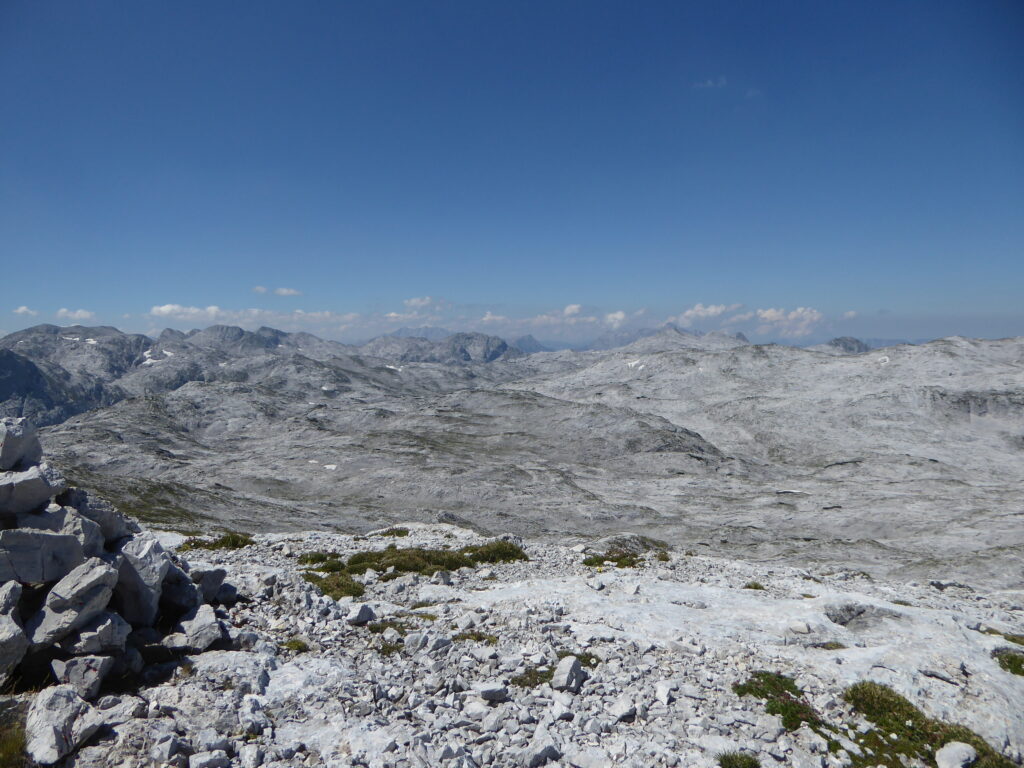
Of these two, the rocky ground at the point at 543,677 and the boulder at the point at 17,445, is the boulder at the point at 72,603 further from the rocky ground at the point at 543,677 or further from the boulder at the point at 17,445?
the boulder at the point at 17,445

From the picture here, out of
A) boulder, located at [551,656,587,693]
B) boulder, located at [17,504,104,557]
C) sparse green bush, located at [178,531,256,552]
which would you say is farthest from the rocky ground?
sparse green bush, located at [178,531,256,552]

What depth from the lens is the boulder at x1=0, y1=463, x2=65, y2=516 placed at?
1603cm

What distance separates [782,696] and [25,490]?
79.8 ft

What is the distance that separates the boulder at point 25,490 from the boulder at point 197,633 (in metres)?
5.89

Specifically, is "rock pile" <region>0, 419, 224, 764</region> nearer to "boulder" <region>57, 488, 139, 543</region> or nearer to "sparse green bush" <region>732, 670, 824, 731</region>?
"boulder" <region>57, 488, 139, 543</region>

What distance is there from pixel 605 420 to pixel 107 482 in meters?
147

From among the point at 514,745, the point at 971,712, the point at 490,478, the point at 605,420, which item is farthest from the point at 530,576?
the point at 605,420

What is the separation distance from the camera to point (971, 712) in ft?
53.2

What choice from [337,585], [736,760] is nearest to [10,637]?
[337,585]

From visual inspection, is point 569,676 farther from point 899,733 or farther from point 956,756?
point 956,756

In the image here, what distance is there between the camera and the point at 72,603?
1424 centimetres

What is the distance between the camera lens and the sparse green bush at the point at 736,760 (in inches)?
507

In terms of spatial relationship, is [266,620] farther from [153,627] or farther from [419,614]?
[419,614]

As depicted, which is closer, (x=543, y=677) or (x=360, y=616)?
(x=543, y=677)
